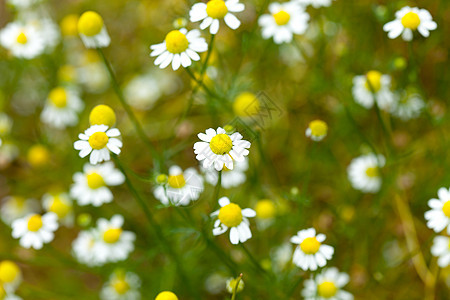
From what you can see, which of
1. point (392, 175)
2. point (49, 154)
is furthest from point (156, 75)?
point (392, 175)

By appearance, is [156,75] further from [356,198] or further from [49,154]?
[356,198]

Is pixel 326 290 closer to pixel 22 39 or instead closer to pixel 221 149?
pixel 221 149

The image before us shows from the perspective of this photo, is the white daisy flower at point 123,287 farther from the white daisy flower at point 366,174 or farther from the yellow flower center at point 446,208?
the yellow flower center at point 446,208

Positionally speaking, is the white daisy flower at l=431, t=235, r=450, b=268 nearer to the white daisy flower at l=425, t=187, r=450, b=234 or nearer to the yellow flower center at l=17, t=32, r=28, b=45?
the white daisy flower at l=425, t=187, r=450, b=234

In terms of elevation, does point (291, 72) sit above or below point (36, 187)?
above

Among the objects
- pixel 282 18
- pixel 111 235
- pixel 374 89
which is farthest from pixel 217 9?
pixel 111 235

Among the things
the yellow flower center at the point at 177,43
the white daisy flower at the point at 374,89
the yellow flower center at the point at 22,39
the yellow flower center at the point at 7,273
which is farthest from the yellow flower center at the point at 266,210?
the yellow flower center at the point at 22,39
